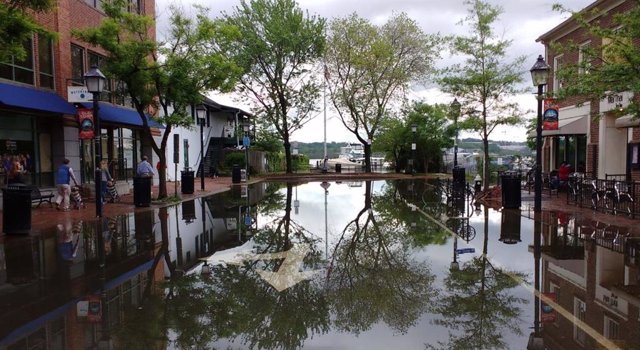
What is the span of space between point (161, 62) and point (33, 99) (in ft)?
15.5

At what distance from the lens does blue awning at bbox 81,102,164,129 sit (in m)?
20.4

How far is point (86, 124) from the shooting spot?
54.0 feet

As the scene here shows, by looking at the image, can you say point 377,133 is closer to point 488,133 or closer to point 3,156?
point 488,133

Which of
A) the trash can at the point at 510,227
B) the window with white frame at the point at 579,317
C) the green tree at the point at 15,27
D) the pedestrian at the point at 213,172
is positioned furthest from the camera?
the pedestrian at the point at 213,172

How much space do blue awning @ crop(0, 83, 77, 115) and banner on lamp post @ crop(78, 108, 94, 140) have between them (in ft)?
5.10

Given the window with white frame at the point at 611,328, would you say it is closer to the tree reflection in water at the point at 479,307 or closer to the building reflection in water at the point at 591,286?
the building reflection in water at the point at 591,286

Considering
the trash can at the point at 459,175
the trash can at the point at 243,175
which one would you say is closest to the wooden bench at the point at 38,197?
the trash can at the point at 459,175

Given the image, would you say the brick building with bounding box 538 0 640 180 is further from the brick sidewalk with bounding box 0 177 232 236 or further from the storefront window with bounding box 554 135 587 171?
the brick sidewalk with bounding box 0 177 232 236

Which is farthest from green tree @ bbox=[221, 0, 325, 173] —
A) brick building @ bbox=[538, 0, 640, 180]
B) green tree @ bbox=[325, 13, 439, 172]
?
brick building @ bbox=[538, 0, 640, 180]

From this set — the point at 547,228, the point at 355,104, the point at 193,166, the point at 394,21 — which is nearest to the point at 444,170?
the point at 355,104

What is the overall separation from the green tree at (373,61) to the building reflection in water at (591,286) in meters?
31.4

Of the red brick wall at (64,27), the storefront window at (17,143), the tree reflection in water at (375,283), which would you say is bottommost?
the tree reflection in water at (375,283)

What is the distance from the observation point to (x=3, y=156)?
56.1 ft

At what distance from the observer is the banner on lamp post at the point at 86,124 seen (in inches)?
642
